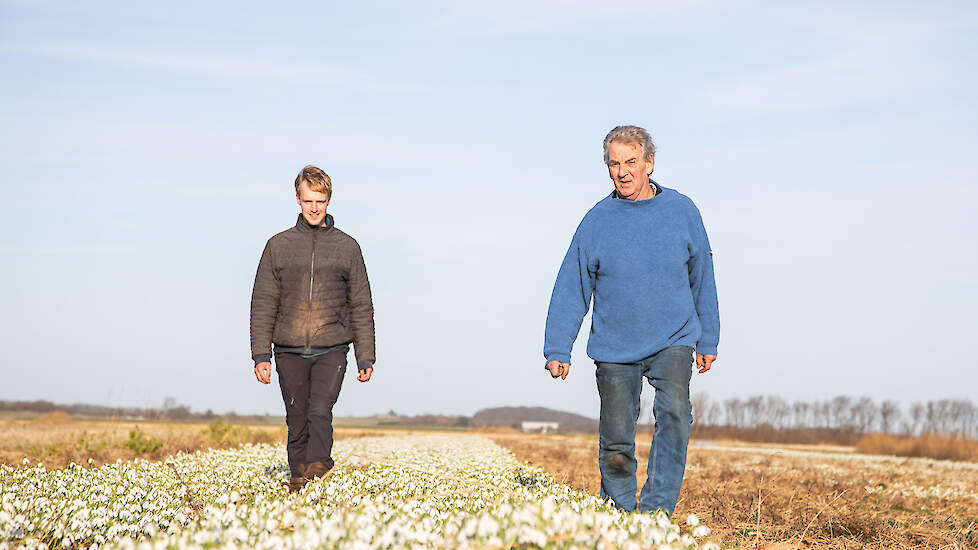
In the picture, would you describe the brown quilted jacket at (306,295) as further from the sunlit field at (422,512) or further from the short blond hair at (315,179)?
the sunlit field at (422,512)

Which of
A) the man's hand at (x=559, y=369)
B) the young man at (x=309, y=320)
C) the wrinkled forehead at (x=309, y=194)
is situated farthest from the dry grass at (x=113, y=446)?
the man's hand at (x=559, y=369)

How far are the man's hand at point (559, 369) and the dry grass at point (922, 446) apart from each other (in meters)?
33.3

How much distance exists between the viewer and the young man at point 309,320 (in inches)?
319

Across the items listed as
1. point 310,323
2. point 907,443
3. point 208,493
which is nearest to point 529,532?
point 208,493

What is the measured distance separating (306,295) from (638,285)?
3.46 m

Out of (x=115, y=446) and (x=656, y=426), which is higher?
(x=656, y=426)

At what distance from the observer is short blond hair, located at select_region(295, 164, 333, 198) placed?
317 inches

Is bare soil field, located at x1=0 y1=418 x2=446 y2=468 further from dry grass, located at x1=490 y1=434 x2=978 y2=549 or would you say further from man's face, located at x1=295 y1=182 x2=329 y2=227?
dry grass, located at x1=490 y1=434 x2=978 y2=549

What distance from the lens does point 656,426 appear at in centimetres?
637

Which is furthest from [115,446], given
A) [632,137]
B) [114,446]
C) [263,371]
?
[632,137]

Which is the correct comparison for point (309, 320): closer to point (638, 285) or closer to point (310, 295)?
point (310, 295)

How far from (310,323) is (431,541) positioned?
496 cm

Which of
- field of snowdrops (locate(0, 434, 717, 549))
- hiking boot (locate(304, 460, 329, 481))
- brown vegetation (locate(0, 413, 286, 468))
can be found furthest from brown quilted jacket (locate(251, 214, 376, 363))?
brown vegetation (locate(0, 413, 286, 468))

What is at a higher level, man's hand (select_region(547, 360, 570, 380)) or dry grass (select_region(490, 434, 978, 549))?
man's hand (select_region(547, 360, 570, 380))
